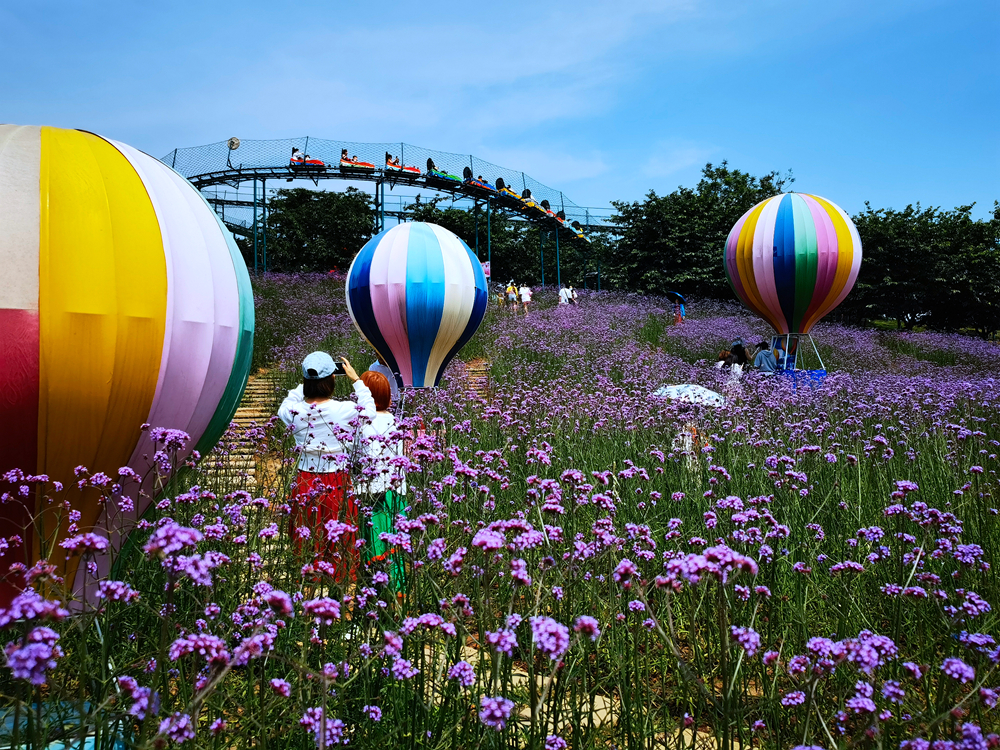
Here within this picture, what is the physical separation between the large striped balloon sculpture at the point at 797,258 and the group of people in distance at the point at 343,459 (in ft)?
27.6

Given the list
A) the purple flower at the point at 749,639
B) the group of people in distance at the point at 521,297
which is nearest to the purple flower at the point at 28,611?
the purple flower at the point at 749,639

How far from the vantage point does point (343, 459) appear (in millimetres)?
2611

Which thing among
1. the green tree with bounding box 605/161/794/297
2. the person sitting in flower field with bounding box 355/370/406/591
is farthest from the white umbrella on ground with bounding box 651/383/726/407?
the green tree with bounding box 605/161/794/297

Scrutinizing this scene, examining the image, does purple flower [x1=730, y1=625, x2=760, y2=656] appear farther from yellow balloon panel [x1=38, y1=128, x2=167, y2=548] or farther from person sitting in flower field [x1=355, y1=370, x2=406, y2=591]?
yellow balloon panel [x1=38, y1=128, x2=167, y2=548]

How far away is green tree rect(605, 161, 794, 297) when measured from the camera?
28500 mm

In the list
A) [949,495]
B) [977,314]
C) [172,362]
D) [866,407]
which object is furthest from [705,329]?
[977,314]

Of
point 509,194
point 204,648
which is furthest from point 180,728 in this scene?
point 509,194

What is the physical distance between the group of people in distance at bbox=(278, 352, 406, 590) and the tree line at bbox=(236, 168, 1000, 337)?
1051 inches

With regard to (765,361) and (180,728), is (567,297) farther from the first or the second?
(180,728)

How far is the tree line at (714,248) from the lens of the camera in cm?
2545

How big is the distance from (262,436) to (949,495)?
4.75 m

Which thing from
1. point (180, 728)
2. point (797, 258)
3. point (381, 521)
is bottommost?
point (381, 521)

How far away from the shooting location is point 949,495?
4055 millimetres

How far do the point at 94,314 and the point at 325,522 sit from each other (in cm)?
141
